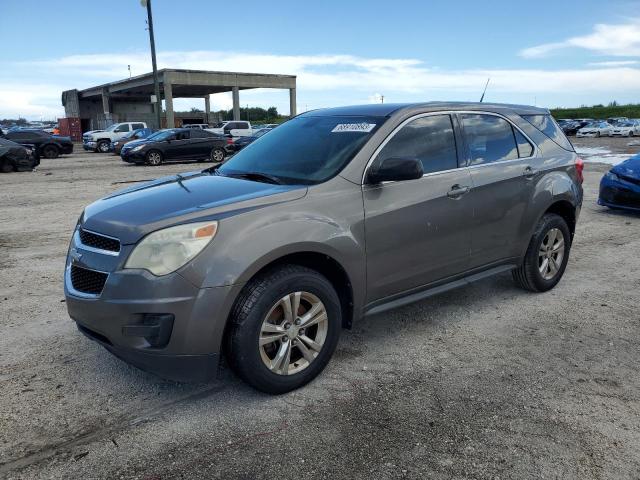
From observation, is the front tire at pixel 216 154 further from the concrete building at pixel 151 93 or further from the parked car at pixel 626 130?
the parked car at pixel 626 130

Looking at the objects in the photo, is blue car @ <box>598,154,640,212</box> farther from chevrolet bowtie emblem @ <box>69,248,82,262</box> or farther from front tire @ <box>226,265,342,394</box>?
chevrolet bowtie emblem @ <box>69,248,82,262</box>

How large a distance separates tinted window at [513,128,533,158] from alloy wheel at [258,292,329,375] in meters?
2.62

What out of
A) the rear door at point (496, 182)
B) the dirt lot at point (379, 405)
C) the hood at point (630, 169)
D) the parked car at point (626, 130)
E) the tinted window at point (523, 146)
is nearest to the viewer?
the dirt lot at point (379, 405)

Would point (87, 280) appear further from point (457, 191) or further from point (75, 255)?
point (457, 191)

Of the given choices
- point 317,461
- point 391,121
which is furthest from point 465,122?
point 317,461

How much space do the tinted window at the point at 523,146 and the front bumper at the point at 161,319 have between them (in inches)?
123

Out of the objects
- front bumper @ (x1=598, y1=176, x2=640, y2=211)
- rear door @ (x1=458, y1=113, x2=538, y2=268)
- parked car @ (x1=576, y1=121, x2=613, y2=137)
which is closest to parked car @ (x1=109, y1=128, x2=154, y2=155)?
front bumper @ (x1=598, y1=176, x2=640, y2=211)

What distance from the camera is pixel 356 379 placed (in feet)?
11.5

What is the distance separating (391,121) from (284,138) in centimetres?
94

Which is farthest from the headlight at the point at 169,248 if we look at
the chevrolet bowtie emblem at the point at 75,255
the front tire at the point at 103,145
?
the front tire at the point at 103,145

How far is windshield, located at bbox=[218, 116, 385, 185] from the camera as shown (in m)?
3.69

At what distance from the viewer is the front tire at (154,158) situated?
21.0 meters

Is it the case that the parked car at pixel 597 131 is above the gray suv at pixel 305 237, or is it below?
below

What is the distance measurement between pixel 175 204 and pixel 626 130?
4690 centimetres
